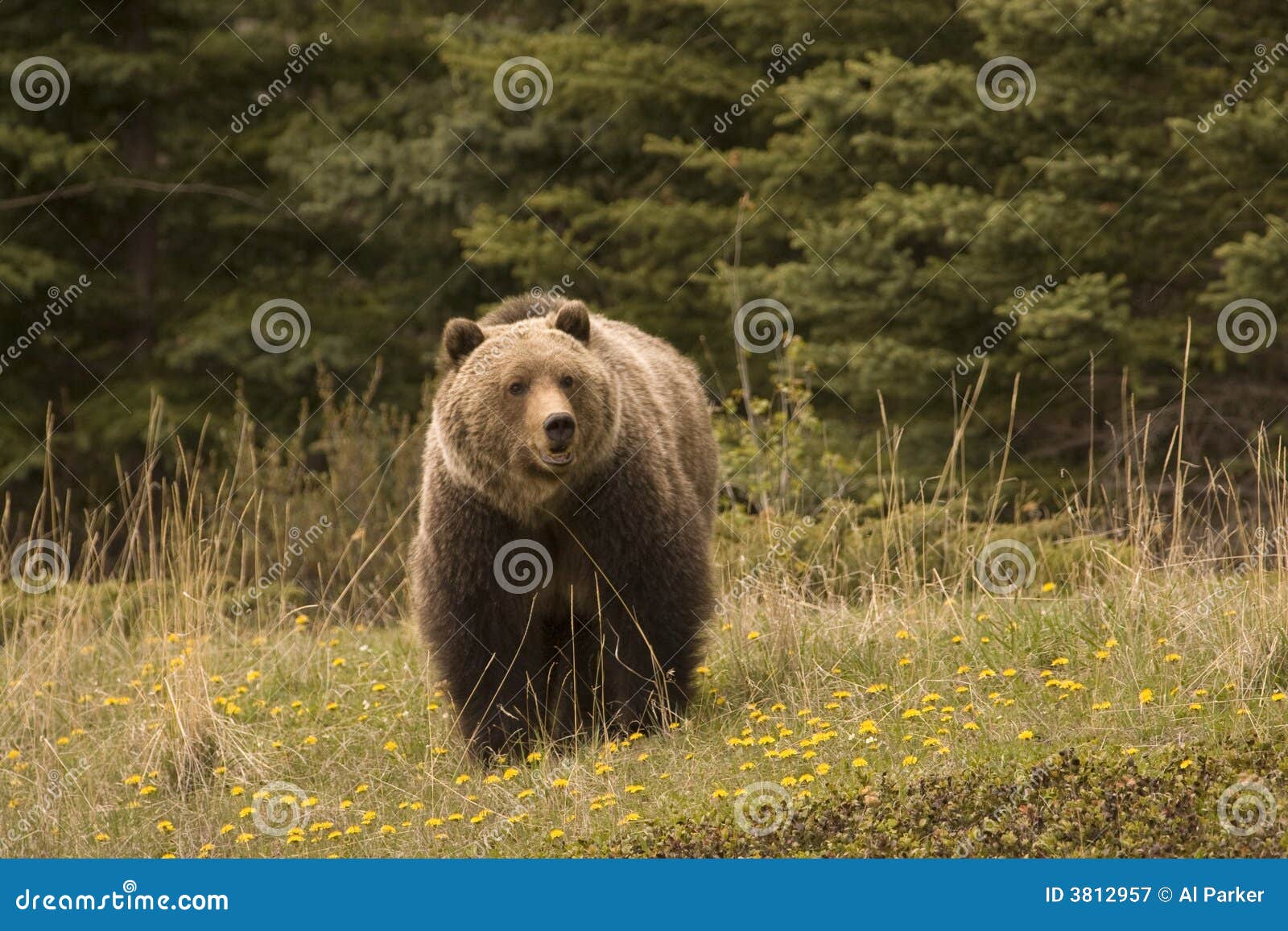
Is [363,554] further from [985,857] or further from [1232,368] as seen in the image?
[1232,368]

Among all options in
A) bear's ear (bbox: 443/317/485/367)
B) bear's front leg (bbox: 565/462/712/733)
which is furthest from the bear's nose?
bear's ear (bbox: 443/317/485/367)

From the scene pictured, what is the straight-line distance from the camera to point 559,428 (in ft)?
17.9

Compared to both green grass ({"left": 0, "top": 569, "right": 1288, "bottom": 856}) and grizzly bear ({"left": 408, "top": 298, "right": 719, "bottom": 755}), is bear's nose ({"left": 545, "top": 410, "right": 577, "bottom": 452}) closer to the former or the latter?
grizzly bear ({"left": 408, "top": 298, "right": 719, "bottom": 755})

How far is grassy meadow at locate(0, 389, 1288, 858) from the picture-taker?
180 inches

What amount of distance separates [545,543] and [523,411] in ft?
1.94

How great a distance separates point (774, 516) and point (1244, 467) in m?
4.37

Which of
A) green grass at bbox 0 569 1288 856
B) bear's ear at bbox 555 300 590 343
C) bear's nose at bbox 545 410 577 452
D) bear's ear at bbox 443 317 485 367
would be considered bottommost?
green grass at bbox 0 569 1288 856

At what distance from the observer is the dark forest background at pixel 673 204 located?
36.2ft

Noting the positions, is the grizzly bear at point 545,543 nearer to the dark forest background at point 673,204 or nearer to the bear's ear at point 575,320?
the bear's ear at point 575,320

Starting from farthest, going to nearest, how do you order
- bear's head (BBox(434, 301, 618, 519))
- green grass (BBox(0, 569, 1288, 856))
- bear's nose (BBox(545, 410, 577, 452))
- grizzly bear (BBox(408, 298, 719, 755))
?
grizzly bear (BBox(408, 298, 719, 755)) < bear's head (BBox(434, 301, 618, 519)) < bear's nose (BBox(545, 410, 577, 452)) < green grass (BBox(0, 569, 1288, 856))

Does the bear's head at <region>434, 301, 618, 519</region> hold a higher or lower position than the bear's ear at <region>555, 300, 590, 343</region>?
lower

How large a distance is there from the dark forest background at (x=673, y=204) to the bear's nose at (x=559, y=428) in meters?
2.74

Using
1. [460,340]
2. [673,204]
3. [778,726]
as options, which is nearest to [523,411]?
[460,340]

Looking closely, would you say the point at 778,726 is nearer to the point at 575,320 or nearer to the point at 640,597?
the point at 640,597
